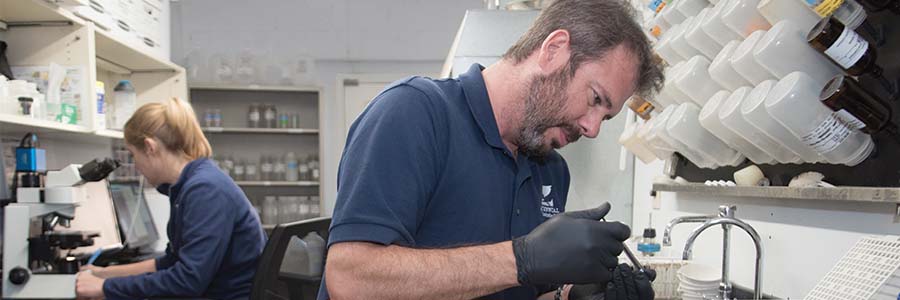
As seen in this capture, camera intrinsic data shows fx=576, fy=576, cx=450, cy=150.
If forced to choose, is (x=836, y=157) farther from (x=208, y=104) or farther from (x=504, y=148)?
(x=208, y=104)

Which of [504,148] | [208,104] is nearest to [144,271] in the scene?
[504,148]

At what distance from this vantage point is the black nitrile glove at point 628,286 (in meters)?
0.99

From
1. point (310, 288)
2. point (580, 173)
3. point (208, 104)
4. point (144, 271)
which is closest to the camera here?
point (310, 288)

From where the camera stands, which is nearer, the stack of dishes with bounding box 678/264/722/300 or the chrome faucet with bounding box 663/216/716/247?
the chrome faucet with bounding box 663/216/716/247

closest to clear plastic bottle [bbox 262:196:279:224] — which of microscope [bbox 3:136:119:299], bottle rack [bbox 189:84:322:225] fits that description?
bottle rack [bbox 189:84:322:225]

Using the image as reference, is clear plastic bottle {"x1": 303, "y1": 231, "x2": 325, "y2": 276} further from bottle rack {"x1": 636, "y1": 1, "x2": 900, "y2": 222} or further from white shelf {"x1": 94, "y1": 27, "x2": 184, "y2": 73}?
bottle rack {"x1": 636, "y1": 1, "x2": 900, "y2": 222}

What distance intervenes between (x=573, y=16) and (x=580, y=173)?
136cm

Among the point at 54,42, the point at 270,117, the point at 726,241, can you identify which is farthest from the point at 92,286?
the point at 270,117

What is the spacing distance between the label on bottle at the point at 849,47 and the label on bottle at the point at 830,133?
0.34ft

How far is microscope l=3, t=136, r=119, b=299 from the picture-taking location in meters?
0.32

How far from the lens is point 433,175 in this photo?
0.92 metres

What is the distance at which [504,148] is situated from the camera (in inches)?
40.7

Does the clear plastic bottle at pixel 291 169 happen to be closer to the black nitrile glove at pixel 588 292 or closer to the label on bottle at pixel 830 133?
the black nitrile glove at pixel 588 292

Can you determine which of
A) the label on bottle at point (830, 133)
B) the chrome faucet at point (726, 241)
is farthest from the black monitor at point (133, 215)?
the label on bottle at point (830, 133)
